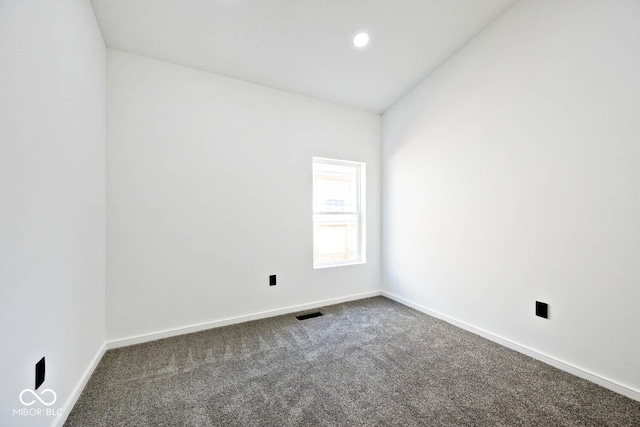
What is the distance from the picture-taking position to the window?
346cm

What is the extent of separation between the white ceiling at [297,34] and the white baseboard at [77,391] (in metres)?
2.61

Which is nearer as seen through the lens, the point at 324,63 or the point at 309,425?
the point at 309,425

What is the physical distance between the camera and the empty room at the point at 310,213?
1.47 meters

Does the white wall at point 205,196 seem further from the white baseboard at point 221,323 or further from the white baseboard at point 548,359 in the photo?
the white baseboard at point 548,359

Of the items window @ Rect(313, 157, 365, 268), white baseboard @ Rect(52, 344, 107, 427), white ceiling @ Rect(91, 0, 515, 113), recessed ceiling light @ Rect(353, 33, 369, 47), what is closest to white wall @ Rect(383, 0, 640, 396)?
white ceiling @ Rect(91, 0, 515, 113)

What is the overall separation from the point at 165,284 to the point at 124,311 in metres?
0.37

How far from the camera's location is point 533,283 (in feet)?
7.27

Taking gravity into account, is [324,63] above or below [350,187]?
above

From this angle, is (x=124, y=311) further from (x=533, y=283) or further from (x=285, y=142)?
(x=533, y=283)

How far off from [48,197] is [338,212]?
2811mm

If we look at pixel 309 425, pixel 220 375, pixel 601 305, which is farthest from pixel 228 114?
pixel 601 305

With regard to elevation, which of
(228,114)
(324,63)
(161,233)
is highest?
(324,63)

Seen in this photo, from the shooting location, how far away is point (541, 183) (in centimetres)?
217

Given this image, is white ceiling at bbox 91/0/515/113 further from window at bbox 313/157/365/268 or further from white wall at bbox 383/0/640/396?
window at bbox 313/157/365/268
